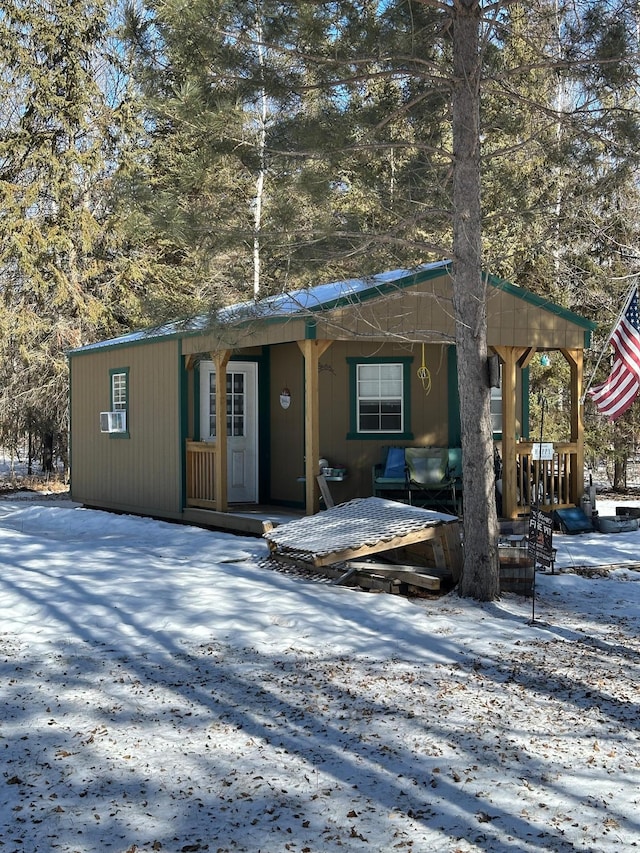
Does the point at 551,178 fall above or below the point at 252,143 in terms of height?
above

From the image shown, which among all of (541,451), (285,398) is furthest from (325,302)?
(541,451)

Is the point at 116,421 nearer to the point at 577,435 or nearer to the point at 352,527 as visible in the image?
the point at 352,527

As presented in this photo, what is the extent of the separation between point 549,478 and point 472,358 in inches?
205

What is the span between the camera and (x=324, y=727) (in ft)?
16.2

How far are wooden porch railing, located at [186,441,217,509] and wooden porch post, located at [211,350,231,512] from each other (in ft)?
0.66

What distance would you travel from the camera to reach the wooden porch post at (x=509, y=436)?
38.6 feet

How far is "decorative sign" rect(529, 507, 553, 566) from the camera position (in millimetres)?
7773

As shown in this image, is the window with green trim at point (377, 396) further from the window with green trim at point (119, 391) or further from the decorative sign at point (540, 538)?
the decorative sign at point (540, 538)

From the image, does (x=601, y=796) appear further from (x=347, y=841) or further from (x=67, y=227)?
(x=67, y=227)

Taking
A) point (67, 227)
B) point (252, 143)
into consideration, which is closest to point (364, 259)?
point (252, 143)

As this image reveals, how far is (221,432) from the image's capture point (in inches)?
475

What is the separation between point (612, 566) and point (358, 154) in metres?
4.94

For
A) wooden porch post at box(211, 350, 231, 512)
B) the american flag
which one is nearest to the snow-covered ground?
the american flag

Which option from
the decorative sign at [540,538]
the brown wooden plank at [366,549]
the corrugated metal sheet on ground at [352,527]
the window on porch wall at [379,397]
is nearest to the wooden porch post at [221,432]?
the window on porch wall at [379,397]
